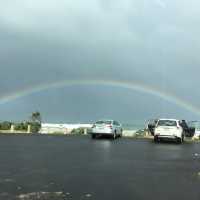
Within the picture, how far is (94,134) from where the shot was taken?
1772 inches

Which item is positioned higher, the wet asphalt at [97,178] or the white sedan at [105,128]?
the white sedan at [105,128]

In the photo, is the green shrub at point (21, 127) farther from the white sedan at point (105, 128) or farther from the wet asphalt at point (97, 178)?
the wet asphalt at point (97, 178)

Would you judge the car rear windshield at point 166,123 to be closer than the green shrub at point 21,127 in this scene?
Yes

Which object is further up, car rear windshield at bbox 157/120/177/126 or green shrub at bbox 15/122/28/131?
green shrub at bbox 15/122/28/131

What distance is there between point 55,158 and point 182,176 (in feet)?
24.0

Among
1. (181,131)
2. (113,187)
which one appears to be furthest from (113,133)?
(113,187)

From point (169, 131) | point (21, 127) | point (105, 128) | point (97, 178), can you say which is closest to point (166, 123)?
point (169, 131)

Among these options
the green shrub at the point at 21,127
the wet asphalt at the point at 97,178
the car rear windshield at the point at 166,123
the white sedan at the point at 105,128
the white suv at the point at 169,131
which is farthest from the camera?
the green shrub at the point at 21,127

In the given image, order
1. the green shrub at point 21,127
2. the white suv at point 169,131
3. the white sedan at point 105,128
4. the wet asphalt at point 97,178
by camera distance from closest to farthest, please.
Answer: the wet asphalt at point 97,178
the white suv at point 169,131
the white sedan at point 105,128
the green shrub at point 21,127

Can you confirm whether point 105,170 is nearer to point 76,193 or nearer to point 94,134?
point 76,193

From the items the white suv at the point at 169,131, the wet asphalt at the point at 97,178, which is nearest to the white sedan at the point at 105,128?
the white suv at the point at 169,131

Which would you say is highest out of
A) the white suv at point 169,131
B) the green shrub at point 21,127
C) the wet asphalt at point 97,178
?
the green shrub at point 21,127

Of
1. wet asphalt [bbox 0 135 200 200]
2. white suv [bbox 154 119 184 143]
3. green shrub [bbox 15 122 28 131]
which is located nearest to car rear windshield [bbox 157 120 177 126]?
white suv [bbox 154 119 184 143]

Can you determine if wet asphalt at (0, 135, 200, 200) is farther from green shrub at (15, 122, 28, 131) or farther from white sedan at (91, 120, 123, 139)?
green shrub at (15, 122, 28, 131)
